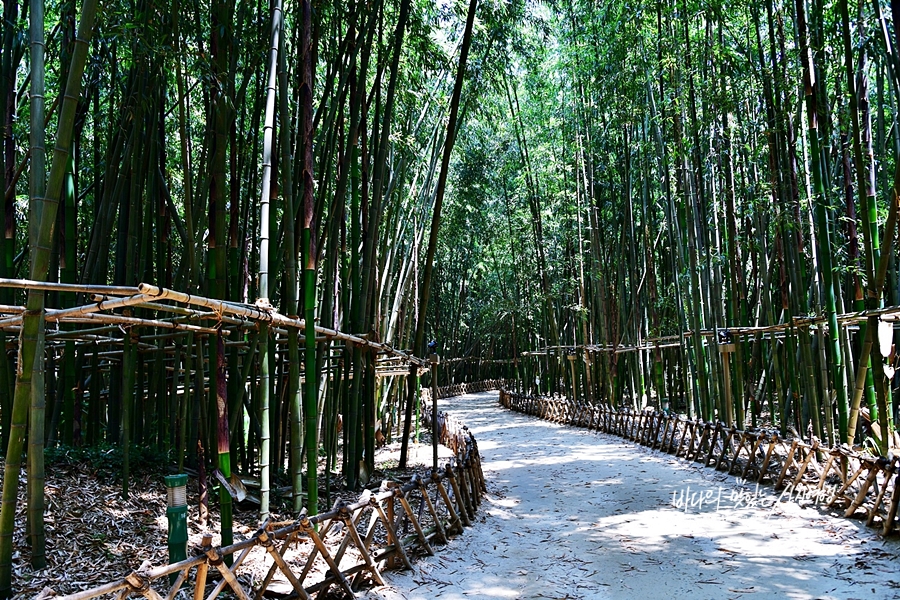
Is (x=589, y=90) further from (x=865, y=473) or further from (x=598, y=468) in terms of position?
(x=865, y=473)

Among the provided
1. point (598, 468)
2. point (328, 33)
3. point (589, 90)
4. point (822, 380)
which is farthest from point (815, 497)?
point (589, 90)

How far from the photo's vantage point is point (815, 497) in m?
4.55

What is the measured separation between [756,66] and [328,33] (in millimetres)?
3916

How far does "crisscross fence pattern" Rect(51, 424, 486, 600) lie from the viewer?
2291 mm

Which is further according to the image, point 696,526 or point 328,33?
point 328,33

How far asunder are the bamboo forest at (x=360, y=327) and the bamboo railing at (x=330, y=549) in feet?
0.07

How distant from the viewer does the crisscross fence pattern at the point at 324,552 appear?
229 cm

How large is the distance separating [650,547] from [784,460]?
1.87m

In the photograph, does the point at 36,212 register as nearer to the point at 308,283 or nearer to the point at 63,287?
the point at 63,287

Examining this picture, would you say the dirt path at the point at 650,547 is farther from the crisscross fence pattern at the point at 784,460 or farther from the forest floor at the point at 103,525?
the forest floor at the point at 103,525

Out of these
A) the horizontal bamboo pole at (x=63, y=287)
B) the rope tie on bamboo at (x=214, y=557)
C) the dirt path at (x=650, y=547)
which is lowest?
the dirt path at (x=650, y=547)

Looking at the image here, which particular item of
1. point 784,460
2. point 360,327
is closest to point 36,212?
point 360,327

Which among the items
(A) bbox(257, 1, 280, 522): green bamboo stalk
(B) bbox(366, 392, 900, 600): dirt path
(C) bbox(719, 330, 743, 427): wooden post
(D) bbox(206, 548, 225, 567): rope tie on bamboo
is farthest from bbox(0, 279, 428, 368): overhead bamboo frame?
(C) bbox(719, 330, 743, 427): wooden post

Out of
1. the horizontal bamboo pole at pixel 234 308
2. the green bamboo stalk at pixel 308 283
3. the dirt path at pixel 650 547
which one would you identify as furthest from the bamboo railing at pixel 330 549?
the horizontal bamboo pole at pixel 234 308
